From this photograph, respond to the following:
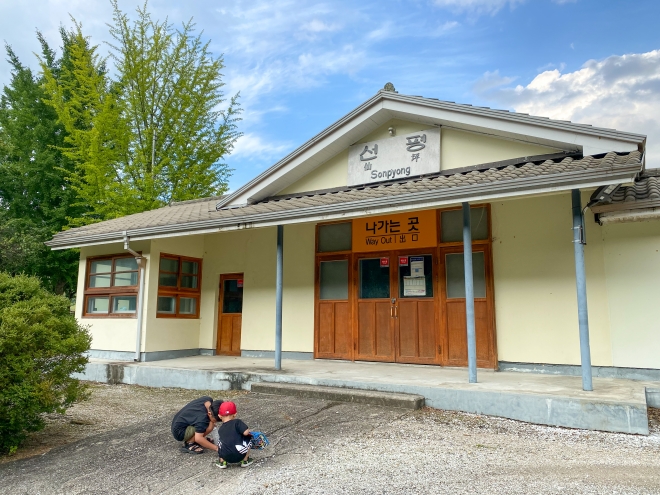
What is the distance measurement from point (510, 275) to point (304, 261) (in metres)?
4.02

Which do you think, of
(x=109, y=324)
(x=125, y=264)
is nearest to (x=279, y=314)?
(x=125, y=264)

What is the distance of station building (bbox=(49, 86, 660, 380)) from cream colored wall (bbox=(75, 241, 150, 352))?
0.03 metres

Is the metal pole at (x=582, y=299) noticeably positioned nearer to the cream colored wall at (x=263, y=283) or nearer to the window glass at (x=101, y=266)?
the cream colored wall at (x=263, y=283)

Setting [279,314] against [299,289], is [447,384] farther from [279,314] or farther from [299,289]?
[299,289]

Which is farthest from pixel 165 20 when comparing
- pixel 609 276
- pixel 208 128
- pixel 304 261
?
pixel 609 276

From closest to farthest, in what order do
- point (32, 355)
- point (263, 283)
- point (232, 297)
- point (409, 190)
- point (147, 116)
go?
point (32, 355)
point (409, 190)
point (263, 283)
point (232, 297)
point (147, 116)

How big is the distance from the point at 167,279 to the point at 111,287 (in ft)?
4.15

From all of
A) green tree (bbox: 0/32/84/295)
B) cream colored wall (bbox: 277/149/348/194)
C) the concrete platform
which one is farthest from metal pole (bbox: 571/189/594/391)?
green tree (bbox: 0/32/84/295)

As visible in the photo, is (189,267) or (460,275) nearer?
(460,275)

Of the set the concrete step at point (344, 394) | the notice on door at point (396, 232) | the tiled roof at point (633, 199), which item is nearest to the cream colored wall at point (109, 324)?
the concrete step at point (344, 394)

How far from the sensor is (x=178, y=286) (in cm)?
1082

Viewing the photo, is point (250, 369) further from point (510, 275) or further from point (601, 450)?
point (601, 450)

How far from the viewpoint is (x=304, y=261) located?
10.1 m

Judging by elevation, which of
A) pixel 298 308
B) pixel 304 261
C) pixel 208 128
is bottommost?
pixel 298 308
